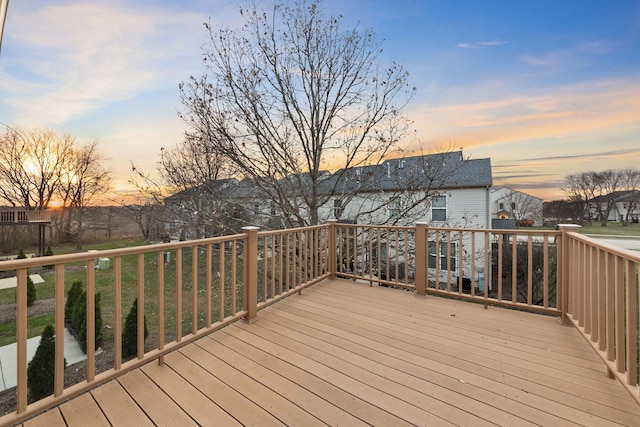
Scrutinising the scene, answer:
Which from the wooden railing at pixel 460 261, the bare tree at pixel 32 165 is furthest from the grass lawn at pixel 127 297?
the bare tree at pixel 32 165

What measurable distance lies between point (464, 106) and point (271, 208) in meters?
5.08

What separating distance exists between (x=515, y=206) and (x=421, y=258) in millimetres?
11060

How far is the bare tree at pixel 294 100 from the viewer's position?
223 inches

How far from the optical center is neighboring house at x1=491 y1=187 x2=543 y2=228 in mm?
10609

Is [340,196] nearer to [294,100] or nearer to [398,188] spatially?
[398,188]

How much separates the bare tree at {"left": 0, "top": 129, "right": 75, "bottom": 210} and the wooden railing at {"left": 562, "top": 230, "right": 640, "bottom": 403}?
47.6ft

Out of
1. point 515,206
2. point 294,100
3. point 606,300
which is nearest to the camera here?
point 606,300

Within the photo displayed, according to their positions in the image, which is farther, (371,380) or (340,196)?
(340,196)

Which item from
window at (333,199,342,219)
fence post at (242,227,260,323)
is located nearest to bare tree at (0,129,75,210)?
window at (333,199,342,219)

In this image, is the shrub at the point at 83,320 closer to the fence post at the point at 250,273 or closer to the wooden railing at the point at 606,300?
the fence post at the point at 250,273

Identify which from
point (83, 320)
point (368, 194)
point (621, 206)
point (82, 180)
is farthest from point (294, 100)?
point (82, 180)

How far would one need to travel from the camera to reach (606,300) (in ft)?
5.91

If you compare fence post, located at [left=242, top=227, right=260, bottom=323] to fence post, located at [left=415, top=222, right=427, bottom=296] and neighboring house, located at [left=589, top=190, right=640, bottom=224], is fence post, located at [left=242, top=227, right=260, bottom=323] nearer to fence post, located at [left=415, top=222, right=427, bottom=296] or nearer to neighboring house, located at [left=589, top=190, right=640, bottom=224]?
fence post, located at [left=415, top=222, right=427, bottom=296]

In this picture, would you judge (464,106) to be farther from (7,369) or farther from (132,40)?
(7,369)
